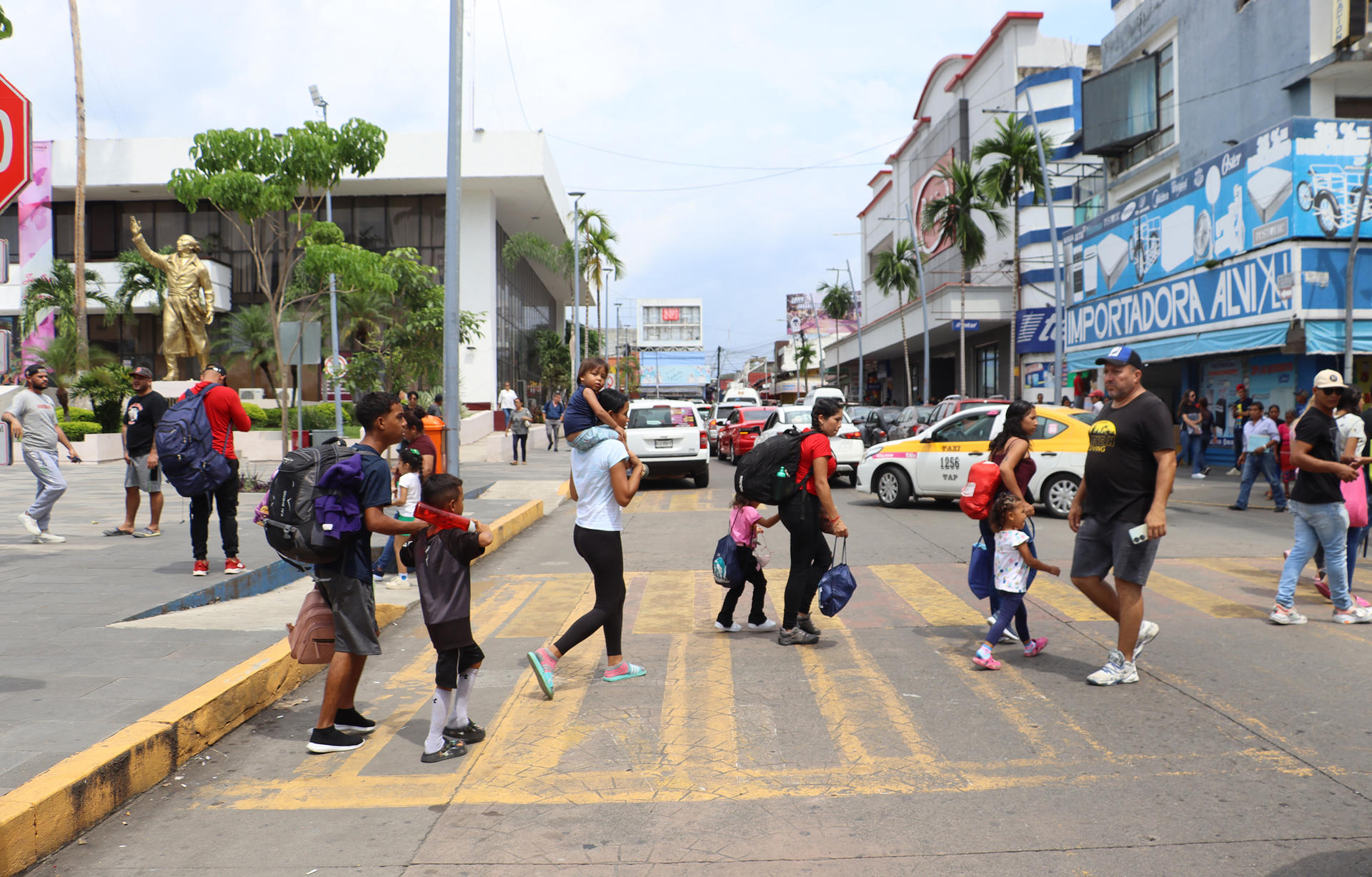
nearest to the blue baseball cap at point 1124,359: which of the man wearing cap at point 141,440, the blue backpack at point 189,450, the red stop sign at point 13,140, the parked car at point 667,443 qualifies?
the red stop sign at point 13,140

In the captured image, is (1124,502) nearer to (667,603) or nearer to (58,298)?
(667,603)

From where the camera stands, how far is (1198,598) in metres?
8.42

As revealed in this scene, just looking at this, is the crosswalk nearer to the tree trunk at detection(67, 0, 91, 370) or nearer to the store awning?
the store awning

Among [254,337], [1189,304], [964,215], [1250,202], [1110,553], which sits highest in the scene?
[964,215]

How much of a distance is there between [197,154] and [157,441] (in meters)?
11.2

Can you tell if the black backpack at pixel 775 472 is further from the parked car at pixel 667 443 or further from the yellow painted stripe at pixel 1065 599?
the parked car at pixel 667 443

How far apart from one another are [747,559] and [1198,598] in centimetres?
399

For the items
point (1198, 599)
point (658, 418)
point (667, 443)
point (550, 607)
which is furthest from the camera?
point (658, 418)

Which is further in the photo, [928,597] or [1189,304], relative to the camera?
[1189,304]

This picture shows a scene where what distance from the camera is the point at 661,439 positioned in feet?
64.3

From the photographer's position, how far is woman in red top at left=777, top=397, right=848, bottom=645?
6.72 metres

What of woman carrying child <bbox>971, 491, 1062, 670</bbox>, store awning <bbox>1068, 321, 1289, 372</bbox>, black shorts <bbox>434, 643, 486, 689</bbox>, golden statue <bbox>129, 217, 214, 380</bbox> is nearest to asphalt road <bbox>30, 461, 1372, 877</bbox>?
woman carrying child <bbox>971, 491, 1062, 670</bbox>

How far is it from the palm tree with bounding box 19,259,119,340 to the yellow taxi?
3601cm

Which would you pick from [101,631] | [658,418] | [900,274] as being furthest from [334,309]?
[900,274]
